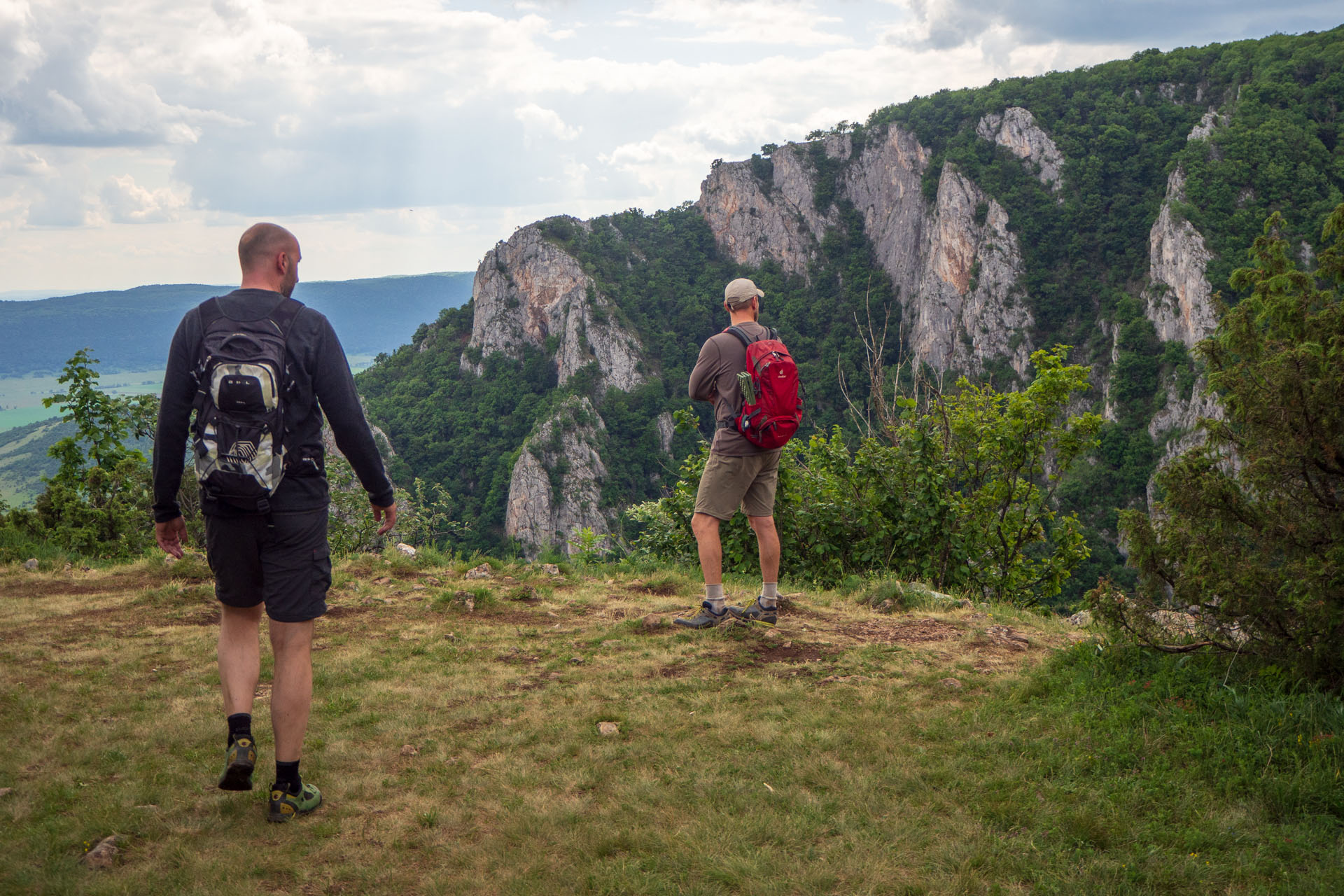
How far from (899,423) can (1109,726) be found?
4.47 meters

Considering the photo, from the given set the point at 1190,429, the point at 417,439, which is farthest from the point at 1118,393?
the point at 1190,429

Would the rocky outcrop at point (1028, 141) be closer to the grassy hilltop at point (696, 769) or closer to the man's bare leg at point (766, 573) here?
the man's bare leg at point (766, 573)

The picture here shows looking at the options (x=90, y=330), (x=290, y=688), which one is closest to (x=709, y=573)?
(x=290, y=688)

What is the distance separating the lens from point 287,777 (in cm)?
266

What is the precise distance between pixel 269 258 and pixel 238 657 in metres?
1.41

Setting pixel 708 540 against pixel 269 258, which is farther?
pixel 708 540

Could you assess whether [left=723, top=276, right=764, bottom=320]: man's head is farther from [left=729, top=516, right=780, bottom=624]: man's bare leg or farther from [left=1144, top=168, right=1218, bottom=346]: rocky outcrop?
[left=1144, top=168, right=1218, bottom=346]: rocky outcrop

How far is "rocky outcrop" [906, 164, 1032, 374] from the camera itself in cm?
7862

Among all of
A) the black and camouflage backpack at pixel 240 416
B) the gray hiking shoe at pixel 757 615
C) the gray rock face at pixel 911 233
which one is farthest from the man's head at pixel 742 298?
the gray rock face at pixel 911 233

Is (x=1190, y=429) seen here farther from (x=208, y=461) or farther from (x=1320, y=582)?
(x=208, y=461)

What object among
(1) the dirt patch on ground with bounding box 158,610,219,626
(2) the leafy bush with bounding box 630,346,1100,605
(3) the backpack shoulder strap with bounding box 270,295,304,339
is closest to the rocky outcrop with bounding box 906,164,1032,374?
(2) the leafy bush with bounding box 630,346,1100,605

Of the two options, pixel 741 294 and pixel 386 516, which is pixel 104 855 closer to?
pixel 386 516

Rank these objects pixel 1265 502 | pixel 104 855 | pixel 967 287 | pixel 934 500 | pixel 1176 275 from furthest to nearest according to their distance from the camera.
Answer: pixel 967 287, pixel 1176 275, pixel 934 500, pixel 1265 502, pixel 104 855

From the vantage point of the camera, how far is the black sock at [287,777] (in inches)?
104
